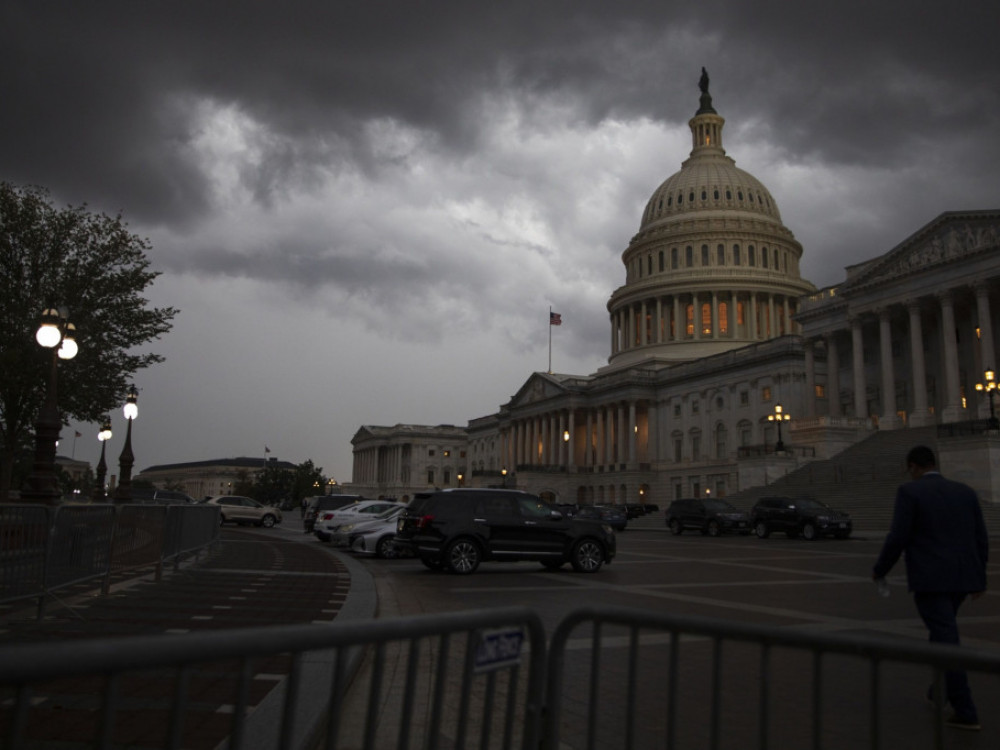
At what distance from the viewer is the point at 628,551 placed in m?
27.9

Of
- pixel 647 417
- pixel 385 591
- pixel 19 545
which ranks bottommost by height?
pixel 385 591

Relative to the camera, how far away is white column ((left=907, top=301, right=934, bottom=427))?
55.2m

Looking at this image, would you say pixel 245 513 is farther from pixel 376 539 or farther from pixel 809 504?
pixel 809 504

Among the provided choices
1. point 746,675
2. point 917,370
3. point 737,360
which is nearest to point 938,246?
point 917,370

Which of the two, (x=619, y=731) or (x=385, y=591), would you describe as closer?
(x=619, y=731)

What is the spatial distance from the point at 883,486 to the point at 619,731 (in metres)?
44.3

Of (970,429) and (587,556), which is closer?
(587,556)

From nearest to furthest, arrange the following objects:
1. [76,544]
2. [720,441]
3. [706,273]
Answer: [76,544] < [720,441] < [706,273]

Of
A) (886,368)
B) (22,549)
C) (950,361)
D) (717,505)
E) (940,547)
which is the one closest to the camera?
(940,547)

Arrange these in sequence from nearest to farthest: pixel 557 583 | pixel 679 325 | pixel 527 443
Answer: pixel 557 583 < pixel 679 325 < pixel 527 443

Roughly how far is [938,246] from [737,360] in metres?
27.8

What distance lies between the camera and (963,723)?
5.97 m

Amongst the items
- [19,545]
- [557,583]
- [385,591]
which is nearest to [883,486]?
[557,583]

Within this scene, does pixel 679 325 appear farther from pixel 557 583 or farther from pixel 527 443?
pixel 557 583
